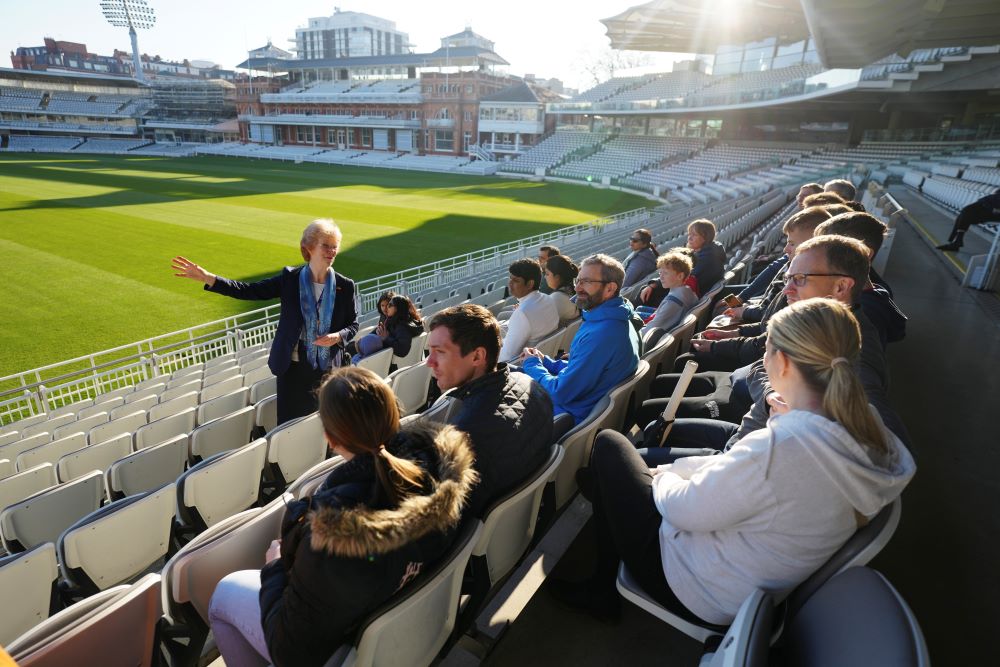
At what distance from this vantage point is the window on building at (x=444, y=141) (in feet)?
185

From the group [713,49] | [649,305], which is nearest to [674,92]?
[713,49]

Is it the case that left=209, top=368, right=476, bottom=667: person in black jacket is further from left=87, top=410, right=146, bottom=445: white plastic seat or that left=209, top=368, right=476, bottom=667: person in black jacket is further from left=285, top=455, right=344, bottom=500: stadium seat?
left=87, top=410, right=146, bottom=445: white plastic seat

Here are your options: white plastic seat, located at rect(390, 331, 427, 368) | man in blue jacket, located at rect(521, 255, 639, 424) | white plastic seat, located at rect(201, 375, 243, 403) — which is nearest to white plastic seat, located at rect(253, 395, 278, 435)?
white plastic seat, located at rect(201, 375, 243, 403)

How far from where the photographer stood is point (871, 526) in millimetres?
1548

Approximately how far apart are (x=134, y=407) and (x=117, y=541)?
3.47m

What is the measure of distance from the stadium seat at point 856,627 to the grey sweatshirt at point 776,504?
0.14 metres

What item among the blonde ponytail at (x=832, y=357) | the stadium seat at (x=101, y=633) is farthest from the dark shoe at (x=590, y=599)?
the stadium seat at (x=101, y=633)

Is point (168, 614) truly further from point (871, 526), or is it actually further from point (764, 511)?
point (871, 526)

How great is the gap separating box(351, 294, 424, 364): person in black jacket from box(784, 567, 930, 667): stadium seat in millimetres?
4263

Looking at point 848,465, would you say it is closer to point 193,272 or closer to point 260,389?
point 193,272

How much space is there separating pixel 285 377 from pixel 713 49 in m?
55.0

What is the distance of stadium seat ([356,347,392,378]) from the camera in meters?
5.00

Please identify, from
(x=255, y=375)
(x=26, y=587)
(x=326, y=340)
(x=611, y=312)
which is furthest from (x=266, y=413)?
(x=611, y=312)

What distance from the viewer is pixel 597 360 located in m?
3.05
